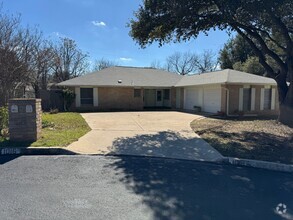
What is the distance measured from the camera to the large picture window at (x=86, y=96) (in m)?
22.8

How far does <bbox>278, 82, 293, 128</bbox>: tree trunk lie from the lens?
12.9 m

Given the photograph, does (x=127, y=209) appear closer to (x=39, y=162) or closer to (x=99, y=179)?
(x=99, y=179)

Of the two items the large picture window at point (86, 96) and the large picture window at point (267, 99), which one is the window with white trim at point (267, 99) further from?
the large picture window at point (86, 96)

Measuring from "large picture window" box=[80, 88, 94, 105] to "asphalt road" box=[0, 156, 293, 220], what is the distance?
16446 mm

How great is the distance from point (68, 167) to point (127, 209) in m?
2.67

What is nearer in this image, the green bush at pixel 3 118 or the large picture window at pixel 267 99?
the green bush at pixel 3 118

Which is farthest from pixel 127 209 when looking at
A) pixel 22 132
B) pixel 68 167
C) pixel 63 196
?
pixel 22 132

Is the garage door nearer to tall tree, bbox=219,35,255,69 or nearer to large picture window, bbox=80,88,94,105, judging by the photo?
large picture window, bbox=80,88,94,105

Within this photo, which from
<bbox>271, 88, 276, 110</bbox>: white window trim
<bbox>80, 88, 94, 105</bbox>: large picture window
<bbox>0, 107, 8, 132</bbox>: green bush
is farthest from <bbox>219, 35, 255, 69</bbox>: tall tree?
<bbox>0, 107, 8, 132</bbox>: green bush

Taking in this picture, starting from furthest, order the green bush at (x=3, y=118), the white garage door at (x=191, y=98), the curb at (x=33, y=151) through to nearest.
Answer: the white garage door at (x=191, y=98) → the green bush at (x=3, y=118) → the curb at (x=33, y=151)

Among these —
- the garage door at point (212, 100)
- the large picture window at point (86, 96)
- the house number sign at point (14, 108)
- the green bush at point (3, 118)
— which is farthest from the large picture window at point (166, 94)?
the house number sign at point (14, 108)

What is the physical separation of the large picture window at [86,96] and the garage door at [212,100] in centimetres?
1020

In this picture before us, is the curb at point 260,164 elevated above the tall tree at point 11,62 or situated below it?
below

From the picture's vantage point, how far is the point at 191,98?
2395 centimetres
